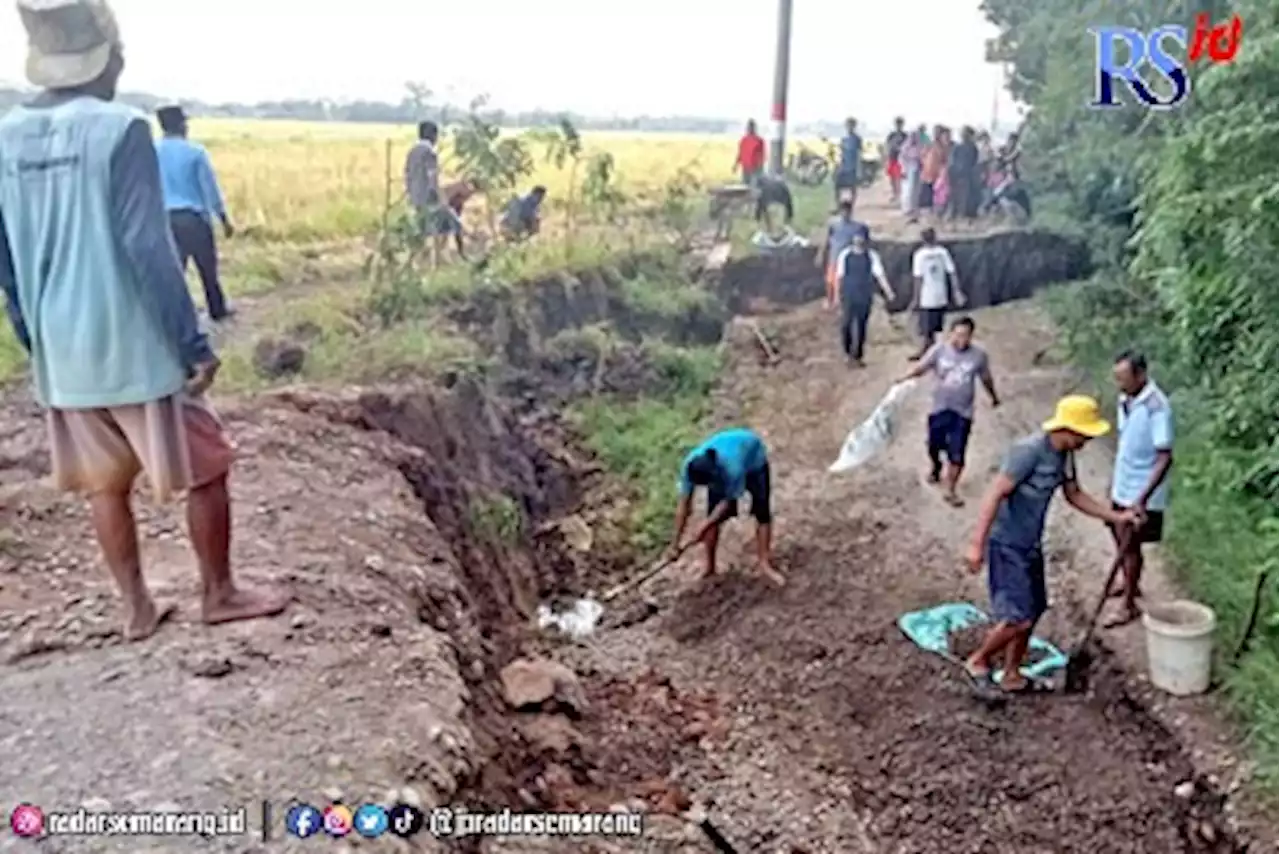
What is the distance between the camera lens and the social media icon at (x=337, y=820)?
164 inches

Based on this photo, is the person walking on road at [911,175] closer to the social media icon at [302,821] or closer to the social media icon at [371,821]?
the social media icon at [371,821]

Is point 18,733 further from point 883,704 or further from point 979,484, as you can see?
point 979,484

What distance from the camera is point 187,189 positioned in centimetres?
967

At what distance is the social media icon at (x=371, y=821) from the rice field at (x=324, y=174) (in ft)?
33.4

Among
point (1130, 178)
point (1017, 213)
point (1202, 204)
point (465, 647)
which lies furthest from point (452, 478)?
point (1017, 213)

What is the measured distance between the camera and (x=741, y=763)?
703 cm

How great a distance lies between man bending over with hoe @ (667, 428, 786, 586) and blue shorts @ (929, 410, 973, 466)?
5.74 feet

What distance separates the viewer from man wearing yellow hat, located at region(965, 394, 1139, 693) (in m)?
6.81

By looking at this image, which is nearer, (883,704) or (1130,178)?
(883,704)

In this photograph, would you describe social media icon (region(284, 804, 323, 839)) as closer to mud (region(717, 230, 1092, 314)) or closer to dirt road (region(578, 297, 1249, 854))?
dirt road (region(578, 297, 1249, 854))

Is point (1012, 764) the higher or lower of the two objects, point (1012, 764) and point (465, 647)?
the lower

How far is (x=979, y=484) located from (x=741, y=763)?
4.31m

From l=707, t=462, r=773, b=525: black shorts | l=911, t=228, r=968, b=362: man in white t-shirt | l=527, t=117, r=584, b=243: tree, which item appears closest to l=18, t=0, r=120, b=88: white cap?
l=707, t=462, r=773, b=525: black shorts

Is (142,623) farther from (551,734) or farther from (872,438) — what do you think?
(872,438)
